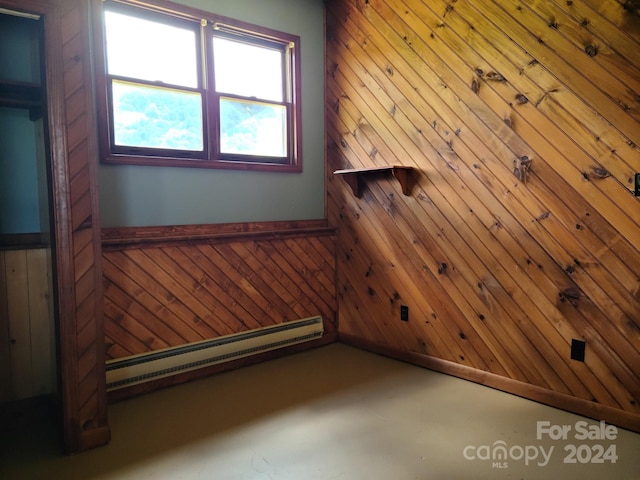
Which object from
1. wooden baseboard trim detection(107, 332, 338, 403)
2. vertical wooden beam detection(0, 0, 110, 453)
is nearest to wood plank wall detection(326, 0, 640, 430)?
wooden baseboard trim detection(107, 332, 338, 403)

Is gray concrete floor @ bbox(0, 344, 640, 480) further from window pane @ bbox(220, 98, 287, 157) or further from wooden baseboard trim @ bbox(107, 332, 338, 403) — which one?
window pane @ bbox(220, 98, 287, 157)

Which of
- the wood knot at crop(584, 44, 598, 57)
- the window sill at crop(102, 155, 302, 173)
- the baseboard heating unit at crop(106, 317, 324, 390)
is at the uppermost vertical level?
the wood knot at crop(584, 44, 598, 57)

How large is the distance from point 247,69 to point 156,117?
2.93 ft

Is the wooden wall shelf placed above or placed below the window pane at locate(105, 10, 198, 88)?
below

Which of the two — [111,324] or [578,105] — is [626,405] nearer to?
[578,105]

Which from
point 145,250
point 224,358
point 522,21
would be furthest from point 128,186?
point 522,21

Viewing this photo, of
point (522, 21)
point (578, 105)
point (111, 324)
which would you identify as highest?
point (522, 21)

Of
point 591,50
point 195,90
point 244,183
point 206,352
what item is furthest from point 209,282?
point 591,50

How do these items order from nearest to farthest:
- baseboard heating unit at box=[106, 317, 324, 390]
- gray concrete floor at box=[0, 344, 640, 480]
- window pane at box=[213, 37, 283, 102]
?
gray concrete floor at box=[0, 344, 640, 480] → baseboard heating unit at box=[106, 317, 324, 390] → window pane at box=[213, 37, 283, 102]

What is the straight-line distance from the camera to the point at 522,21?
95.8 inches

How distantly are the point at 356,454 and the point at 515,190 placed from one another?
1776 millimetres

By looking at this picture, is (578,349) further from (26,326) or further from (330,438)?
(26,326)

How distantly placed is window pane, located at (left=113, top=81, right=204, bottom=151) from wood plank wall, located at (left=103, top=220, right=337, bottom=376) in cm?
62

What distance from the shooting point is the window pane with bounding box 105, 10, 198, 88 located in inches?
108
